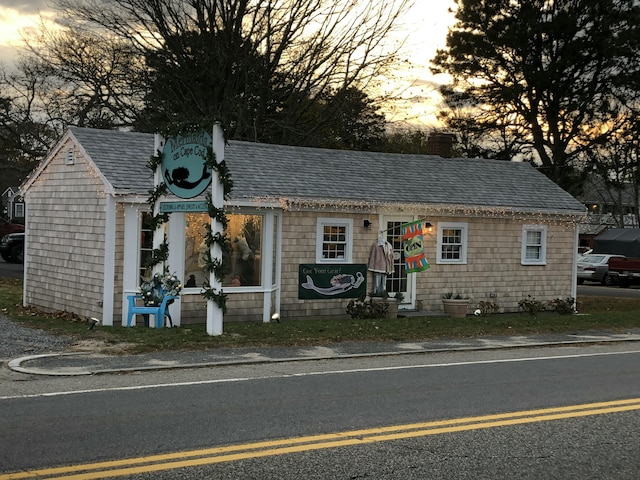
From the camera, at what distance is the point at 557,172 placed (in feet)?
153

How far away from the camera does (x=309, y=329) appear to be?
16.5m

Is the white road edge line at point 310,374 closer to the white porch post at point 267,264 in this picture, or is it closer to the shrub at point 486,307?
the white porch post at point 267,264

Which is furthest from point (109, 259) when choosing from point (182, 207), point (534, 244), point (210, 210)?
point (534, 244)

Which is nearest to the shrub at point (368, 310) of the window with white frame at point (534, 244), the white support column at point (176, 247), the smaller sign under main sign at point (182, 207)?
the white support column at point (176, 247)

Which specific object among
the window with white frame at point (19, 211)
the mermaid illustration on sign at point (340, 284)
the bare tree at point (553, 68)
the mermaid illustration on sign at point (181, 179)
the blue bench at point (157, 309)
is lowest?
the blue bench at point (157, 309)

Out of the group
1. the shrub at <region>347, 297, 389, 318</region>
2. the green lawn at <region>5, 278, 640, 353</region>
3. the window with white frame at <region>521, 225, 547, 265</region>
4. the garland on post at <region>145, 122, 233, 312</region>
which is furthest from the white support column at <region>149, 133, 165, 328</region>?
the window with white frame at <region>521, 225, 547, 265</region>

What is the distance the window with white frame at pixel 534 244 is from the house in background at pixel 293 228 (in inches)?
1.6

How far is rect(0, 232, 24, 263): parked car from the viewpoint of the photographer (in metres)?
38.4

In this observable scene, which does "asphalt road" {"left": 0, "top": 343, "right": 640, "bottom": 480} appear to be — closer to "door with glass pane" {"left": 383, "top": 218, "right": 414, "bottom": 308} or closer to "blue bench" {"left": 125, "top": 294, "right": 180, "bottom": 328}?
"blue bench" {"left": 125, "top": 294, "right": 180, "bottom": 328}

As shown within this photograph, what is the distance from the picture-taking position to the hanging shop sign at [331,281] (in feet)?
64.7

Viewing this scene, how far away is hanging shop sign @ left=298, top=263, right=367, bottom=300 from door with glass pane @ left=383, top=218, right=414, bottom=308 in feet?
4.02

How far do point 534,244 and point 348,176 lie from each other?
6.10 m

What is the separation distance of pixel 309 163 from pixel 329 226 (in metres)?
2.33

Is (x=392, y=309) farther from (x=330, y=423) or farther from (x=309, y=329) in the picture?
(x=330, y=423)
